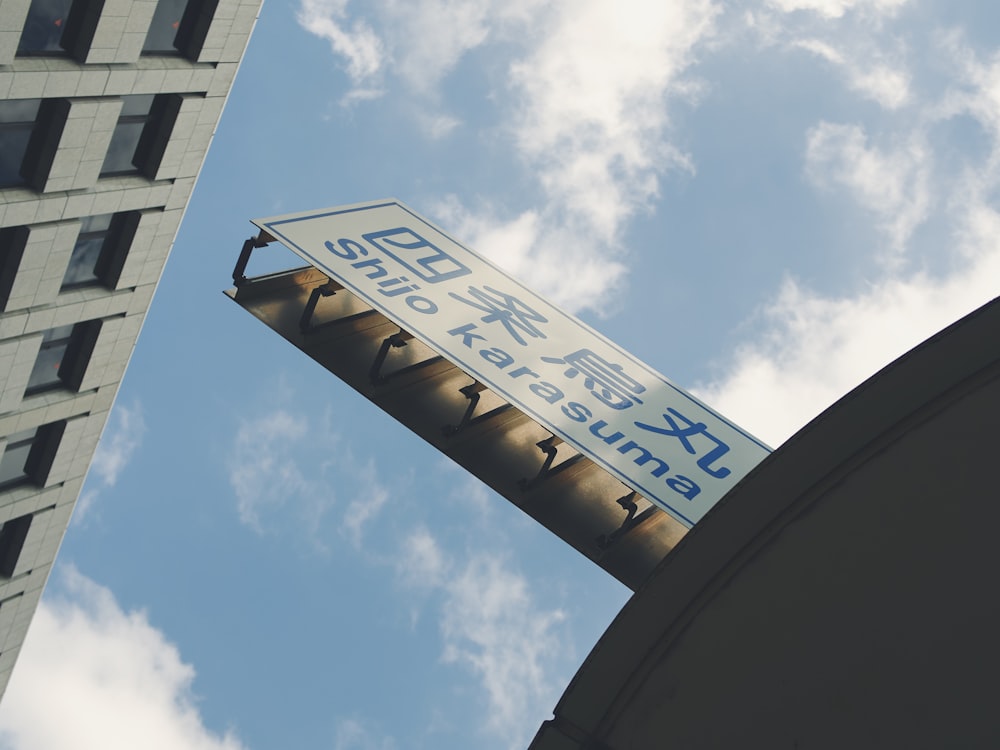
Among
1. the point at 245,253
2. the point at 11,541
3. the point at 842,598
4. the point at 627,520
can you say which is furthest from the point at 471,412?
the point at 11,541

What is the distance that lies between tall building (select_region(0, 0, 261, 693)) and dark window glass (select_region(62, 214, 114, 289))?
32 millimetres

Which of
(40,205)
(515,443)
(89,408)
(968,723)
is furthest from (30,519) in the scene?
(968,723)

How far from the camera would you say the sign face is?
574 inches

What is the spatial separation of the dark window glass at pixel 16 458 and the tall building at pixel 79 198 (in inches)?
1.8

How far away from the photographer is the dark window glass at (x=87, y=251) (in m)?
20.5

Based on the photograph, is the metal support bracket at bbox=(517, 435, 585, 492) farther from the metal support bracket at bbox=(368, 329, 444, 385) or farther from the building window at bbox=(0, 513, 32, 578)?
the building window at bbox=(0, 513, 32, 578)

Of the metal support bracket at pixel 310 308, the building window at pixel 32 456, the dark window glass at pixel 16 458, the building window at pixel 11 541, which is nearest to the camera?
the metal support bracket at pixel 310 308

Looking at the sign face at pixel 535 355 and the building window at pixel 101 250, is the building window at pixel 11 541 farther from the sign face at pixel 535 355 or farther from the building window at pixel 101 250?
the sign face at pixel 535 355

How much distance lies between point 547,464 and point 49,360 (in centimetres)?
1190

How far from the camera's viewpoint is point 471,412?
15.4 meters

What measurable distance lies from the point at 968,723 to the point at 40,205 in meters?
17.8

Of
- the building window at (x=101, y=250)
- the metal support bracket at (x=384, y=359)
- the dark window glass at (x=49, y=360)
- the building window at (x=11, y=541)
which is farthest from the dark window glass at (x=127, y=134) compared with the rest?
the building window at (x=11, y=541)

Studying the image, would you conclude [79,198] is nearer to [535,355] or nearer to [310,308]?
[310,308]

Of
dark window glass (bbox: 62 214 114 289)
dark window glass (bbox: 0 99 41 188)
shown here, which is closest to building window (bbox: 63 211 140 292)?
dark window glass (bbox: 62 214 114 289)
